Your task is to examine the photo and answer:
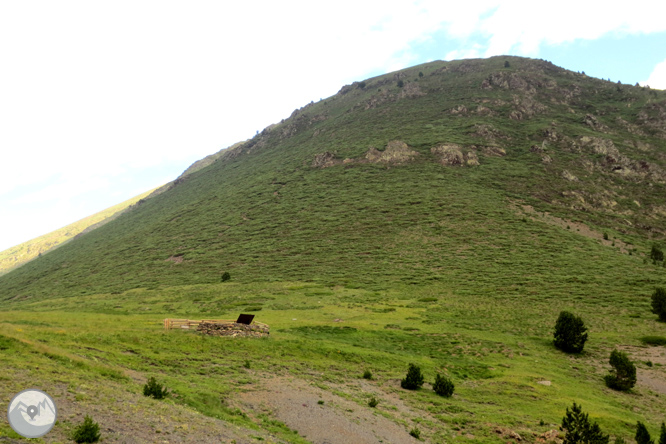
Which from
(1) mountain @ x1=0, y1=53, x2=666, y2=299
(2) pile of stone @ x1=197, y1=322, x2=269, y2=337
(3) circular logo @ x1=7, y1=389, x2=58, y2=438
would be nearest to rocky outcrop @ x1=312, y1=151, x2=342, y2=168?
(1) mountain @ x1=0, y1=53, x2=666, y2=299

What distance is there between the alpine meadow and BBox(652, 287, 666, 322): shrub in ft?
1.55

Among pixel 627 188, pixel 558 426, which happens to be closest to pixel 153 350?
pixel 558 426

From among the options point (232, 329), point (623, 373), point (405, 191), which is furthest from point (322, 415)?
point (405, 191)

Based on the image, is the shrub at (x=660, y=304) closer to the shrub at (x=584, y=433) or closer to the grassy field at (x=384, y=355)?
the grassy field at (x=384, y=355)

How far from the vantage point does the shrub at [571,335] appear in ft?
107

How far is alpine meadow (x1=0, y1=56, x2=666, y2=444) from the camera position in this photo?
59.3 feet

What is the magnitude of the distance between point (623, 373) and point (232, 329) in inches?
1235

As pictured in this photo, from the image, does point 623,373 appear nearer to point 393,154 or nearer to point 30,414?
point 30,414

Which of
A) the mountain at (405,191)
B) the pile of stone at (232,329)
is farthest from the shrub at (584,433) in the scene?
the mountain at (405,191)

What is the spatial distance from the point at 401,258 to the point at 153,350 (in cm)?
5022

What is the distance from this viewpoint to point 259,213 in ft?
333

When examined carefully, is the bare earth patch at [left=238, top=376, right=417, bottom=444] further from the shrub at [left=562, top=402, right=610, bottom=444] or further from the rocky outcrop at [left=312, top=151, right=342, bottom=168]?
the rocky outcrop at [left=312, top=151, right=342, bottom=168]

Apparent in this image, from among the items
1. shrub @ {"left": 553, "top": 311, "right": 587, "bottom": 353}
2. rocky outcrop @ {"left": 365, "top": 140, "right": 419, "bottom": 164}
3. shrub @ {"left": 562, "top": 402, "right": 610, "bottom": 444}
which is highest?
rocky outcrop @ {"left": 365, "top": 140, "right": 419, "bottom": 164}

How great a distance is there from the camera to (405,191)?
9531 cm
